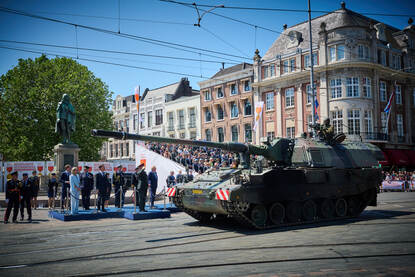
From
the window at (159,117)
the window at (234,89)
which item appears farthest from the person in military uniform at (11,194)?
the window at (159,117)

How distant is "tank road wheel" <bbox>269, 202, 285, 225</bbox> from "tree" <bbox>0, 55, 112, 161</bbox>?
25.3 meters

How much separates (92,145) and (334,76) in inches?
890

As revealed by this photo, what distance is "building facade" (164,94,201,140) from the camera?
4881 cm

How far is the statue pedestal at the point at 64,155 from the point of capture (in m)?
20.6

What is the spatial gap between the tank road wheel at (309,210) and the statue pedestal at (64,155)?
13.3 m

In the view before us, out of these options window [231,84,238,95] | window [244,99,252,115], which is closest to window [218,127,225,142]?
window [244,99,252,115]

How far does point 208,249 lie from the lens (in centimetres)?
819

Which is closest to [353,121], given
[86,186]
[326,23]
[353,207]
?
[326,23]

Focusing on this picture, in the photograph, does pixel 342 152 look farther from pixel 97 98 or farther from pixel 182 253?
pixel 97 98

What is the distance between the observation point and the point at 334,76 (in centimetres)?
3553

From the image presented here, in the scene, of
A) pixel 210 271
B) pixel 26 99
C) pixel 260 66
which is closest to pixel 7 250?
pixel 210 271

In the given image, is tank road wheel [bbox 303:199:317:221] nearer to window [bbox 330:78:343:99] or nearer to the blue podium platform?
the blue podium platform

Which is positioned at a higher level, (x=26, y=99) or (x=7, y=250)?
(x=26, y=99)

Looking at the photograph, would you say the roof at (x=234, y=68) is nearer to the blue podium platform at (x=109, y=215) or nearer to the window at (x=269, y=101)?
the window at (x=269, y=101)
